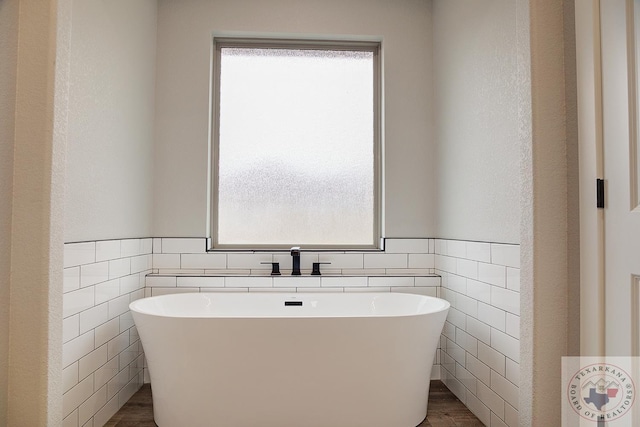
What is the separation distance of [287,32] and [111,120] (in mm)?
1434

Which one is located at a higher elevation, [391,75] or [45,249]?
[391,75]

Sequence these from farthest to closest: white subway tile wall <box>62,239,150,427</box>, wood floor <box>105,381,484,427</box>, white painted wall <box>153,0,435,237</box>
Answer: white painted wall <box>153,0,435,237</box>, wood floor <box>105,381,484,427</box>, white subway tile wall <box>62,239,150,427</box>

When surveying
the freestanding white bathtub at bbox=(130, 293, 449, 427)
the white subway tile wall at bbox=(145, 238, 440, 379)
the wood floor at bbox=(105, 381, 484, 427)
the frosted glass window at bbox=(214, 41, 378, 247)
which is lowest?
the wood floor at bbox=(105, 381, 484, 427)

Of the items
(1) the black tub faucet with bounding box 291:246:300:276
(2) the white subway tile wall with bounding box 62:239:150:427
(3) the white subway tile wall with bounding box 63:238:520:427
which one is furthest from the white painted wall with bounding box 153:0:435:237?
(1) the black tub faucet with bounding box 291:246:300:276

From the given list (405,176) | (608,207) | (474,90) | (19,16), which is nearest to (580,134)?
(608,207)

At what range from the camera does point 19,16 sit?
1.64 meters

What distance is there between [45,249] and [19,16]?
0.94m

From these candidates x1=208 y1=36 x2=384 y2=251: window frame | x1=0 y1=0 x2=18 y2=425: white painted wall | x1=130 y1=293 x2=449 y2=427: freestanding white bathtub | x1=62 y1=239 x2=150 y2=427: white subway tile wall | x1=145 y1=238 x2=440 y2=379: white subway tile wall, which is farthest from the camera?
x1=208 y1=36 x2=384 y2=251: window frame

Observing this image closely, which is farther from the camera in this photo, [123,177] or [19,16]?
[123,177]

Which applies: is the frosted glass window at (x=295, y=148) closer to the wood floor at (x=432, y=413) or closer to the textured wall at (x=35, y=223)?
the wood floor at (x=432, y=413)

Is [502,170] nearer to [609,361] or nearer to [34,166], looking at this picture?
[609,361]

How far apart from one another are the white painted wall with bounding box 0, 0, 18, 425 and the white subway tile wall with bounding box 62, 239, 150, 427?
0.87ft

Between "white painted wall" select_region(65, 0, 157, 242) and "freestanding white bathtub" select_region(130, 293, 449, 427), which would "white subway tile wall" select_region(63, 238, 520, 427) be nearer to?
"white painted wall" select_region(65, 0, 157, 242)

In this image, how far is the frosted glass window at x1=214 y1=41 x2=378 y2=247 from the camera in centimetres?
312
